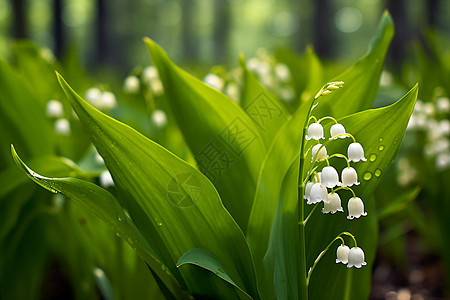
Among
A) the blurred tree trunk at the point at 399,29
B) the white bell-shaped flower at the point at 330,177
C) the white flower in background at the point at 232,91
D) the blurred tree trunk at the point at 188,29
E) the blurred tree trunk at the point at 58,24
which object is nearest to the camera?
the white bell-shaped flower at the point at 330,177

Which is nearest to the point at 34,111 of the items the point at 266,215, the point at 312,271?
the point at 266,215

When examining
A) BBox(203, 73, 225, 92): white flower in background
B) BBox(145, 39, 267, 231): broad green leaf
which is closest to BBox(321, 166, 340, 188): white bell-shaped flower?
BBox(145, 39, 267, 231): broad green leaf

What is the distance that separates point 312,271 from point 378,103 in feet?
3.53

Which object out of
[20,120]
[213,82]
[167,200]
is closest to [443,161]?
[213,82]

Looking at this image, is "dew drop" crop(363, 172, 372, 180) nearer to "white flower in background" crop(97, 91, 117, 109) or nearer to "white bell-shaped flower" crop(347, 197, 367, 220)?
"white bell-shaped flower" crop(347, 197, 367, 220)

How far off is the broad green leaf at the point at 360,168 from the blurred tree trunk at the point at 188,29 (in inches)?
1149

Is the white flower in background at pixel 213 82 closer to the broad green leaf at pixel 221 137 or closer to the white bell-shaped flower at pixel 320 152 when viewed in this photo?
the broad green leaf at pixel 221 137

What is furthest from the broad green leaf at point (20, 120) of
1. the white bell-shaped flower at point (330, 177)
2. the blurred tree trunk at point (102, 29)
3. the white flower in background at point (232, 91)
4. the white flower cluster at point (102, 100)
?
the blurred tree trunk at point (102, 29)

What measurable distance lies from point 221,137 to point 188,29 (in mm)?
30503

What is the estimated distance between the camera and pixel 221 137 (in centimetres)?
125

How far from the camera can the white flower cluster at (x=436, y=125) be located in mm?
1954

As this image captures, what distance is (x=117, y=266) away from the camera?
1554 mm

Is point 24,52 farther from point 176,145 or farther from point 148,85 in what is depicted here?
point 176,145

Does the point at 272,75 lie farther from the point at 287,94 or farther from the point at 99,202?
the point at 99,202
